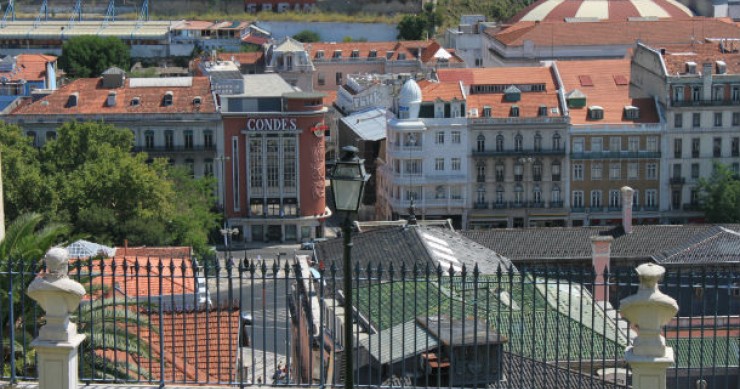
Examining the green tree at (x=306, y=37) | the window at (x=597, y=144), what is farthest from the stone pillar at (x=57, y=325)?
the green tree at (x=306, y=37)

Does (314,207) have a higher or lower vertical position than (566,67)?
lower

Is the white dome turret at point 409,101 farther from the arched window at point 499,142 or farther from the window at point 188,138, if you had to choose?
the window at point 188,138

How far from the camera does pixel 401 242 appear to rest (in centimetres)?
3928

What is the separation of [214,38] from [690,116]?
53662 mm

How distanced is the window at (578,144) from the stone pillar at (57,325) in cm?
5188

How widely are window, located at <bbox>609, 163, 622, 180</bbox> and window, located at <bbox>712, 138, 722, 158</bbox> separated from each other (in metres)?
3.79

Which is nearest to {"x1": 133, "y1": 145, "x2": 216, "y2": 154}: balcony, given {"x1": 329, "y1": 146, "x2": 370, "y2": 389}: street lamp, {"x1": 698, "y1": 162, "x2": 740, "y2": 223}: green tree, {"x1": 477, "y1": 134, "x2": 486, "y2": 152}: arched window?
{"x1": 477, "y1": 134, "x2": 486, "y2": 152}: arched window

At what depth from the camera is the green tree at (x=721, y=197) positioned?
6750 centimetres

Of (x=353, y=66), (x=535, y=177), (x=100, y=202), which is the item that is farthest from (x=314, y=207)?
(x=353, y=66)

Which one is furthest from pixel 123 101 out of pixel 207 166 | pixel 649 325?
pixel 649 325

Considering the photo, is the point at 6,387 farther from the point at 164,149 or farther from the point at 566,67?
the point at 566,67

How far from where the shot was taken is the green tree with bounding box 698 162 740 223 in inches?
2657

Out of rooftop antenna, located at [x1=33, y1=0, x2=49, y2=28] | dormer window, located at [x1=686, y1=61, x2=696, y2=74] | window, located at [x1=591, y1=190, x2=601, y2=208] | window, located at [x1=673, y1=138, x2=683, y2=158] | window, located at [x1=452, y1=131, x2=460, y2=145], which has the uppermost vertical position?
dormer window, located at [x1=686, y1=61, x2=696, y2=74]

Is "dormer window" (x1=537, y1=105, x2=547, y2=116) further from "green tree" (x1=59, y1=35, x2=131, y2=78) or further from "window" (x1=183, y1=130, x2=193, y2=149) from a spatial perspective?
"green tree" (x1=59, y1=35, x2=131, y2=78)
